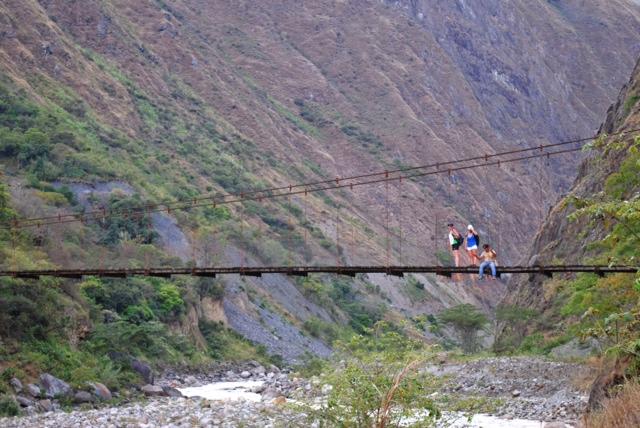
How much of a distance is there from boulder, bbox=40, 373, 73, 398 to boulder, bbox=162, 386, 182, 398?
11.8ft

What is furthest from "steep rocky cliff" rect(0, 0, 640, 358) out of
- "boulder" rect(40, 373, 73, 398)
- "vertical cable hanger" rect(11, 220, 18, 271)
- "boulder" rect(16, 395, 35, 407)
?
"boulder" rect(16, 395, 35, 407)

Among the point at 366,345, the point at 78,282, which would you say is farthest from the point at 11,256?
the point at 366,345

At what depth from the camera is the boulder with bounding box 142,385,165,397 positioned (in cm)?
2675

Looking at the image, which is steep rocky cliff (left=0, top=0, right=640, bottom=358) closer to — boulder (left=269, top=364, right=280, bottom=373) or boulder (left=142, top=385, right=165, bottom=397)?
boulder (left=269, top=364, right=280, bottom=373)

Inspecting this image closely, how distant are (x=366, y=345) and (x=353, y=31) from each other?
8737 centimetres

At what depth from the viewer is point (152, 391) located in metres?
26.8

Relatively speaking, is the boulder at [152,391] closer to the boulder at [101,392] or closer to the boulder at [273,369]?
the boulder at [101,392]

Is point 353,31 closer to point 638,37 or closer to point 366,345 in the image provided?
point 638,37

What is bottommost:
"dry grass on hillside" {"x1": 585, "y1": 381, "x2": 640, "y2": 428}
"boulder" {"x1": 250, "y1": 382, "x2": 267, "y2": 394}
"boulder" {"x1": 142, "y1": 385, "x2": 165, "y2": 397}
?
"dry grass on hillside" {"x1": 585, "y1": 381, "x2": 640, "y2": 428}

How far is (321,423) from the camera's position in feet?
38.3

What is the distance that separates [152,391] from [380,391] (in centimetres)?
1670

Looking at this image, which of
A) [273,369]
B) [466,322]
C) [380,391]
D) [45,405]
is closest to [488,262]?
[380,391]

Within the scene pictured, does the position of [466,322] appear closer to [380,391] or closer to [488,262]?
[488,262]

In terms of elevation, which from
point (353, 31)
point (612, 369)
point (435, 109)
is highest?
point (353, 31)
